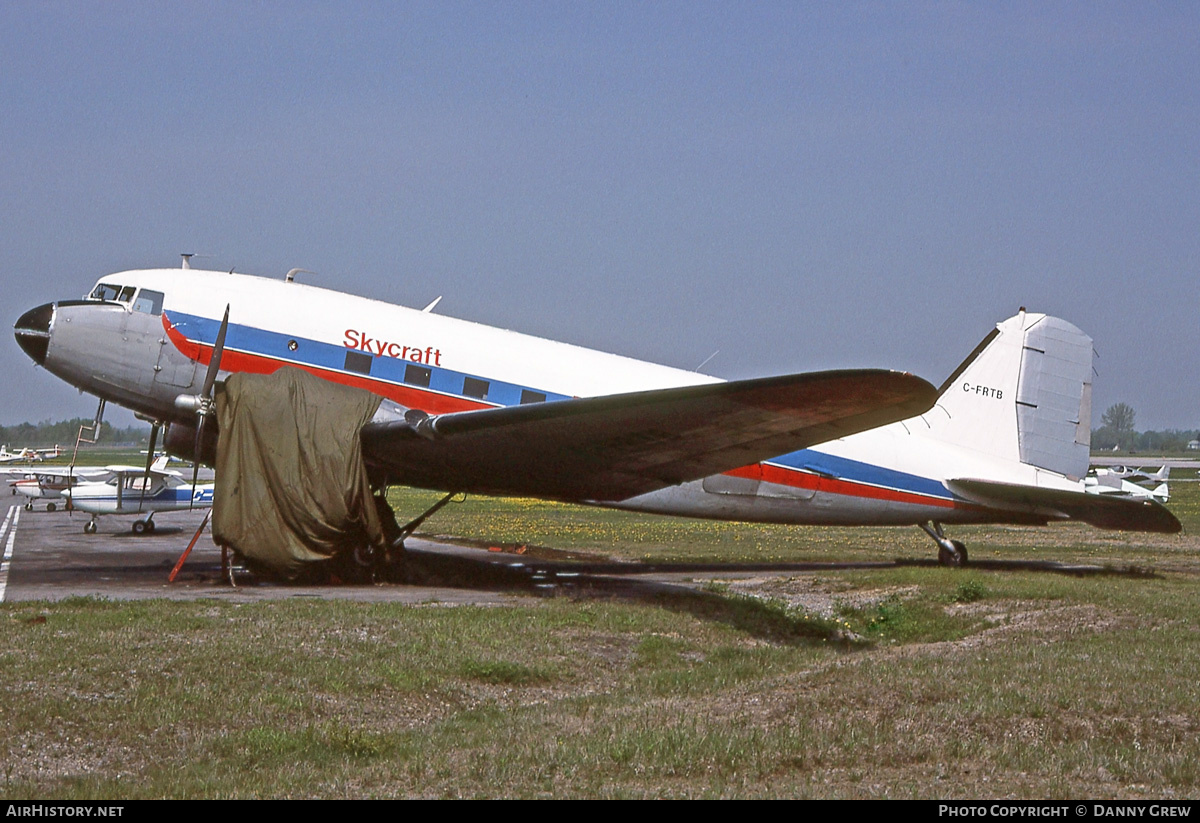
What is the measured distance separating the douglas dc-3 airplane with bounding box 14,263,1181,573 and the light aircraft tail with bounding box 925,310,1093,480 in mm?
37

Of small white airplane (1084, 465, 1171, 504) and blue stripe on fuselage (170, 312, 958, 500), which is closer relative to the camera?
blue stripe on fuselage (170, 312, 958, 500)

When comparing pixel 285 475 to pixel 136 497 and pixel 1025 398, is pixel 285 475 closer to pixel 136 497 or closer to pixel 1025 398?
pixel 1025 398

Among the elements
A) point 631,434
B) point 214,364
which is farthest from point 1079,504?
point 214,364

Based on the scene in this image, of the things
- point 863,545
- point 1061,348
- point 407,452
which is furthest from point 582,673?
point 863,545

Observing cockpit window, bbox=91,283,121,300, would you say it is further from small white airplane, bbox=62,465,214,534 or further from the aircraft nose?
small white airplane, bbox=62,465,214,534

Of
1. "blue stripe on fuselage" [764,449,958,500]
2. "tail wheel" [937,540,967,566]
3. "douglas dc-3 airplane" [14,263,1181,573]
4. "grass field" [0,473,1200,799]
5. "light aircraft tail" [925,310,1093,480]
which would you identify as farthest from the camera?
"light aircraft tail" [925,310,1093,480]

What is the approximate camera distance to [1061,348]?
2034 centimetres

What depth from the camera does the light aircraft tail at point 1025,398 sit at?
65.4 ft

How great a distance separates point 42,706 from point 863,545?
22.5 metres

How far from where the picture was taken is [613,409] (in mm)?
12391

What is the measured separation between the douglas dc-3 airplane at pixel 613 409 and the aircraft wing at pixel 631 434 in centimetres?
4

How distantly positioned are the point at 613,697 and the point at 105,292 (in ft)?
37.2

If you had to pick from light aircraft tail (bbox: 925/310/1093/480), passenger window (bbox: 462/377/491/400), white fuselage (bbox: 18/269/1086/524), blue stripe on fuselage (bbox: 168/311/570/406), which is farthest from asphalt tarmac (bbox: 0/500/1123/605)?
blue stripe on fuselage (bbox: 168/311/570/406)

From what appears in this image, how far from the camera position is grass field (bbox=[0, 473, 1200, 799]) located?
6914mm
